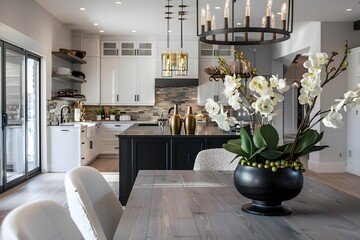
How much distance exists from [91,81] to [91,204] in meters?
8.53

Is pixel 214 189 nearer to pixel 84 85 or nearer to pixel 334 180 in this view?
pixel 334 180

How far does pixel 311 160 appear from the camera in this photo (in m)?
8.60

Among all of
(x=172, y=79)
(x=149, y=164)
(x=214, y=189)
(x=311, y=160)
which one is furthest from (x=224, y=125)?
(x=172, y=79)

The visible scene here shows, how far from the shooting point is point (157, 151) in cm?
521

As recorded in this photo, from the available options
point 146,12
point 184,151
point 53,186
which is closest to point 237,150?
point 184,151

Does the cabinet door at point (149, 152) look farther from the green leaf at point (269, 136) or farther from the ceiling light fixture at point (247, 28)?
the green leaf at point (269, 136)

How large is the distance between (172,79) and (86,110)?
→ 2.25 meters

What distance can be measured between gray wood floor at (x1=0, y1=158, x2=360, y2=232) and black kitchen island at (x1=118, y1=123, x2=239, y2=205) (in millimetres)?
881

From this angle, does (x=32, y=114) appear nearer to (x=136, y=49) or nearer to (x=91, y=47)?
(x=91, y=47)

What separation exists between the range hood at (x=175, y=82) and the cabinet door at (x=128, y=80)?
486 mm

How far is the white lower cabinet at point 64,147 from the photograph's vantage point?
7.77 metres

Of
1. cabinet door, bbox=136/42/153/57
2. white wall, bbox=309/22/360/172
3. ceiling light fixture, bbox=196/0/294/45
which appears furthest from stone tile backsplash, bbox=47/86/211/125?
ceiling light fixture, bbox=196/0/294/45

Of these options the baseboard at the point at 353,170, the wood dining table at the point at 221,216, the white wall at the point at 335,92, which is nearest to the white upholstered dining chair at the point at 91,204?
the wood dining table at the point at 221,216

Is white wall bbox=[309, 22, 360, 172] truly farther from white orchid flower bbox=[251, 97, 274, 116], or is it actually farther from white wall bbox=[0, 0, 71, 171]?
white orchid flower bbox=[251, 97, 274, 116]
